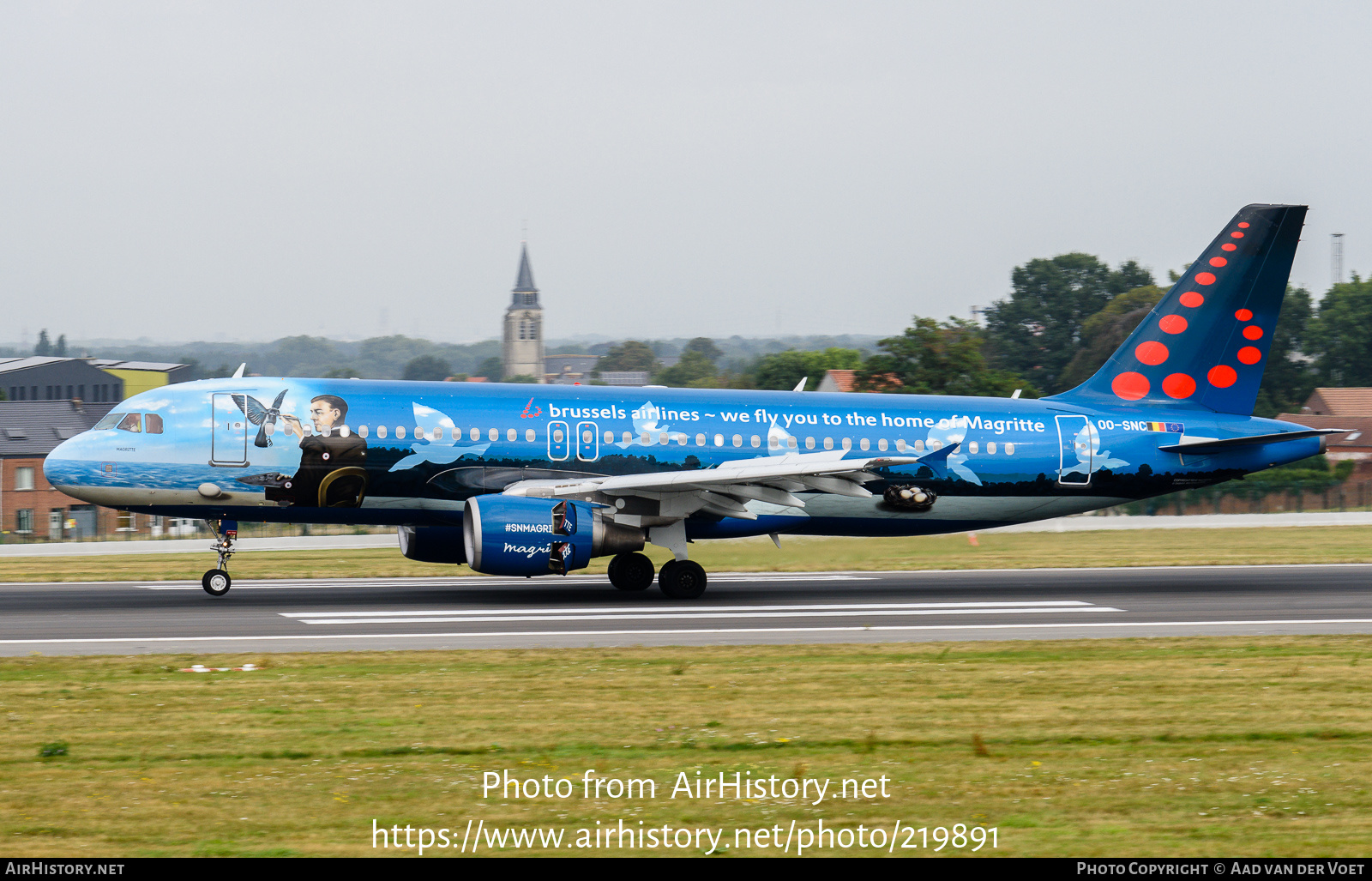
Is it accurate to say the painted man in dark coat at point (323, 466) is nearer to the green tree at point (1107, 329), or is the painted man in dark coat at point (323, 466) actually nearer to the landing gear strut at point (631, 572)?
the landing gear strut at point (631, 572)

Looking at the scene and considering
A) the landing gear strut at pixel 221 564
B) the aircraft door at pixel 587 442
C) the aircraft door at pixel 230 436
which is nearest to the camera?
the aircraft door at pixel 230 436

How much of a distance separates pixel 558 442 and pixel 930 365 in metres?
49.6

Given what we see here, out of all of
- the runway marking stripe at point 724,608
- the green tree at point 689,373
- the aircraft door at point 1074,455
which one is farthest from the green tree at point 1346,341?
the runway marking stripe at point 724,608

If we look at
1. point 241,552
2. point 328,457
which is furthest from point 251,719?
point 241,552

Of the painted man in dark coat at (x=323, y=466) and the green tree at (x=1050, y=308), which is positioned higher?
the green tree at (x=1050, y=308)

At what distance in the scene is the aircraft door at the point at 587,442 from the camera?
24.8 metres

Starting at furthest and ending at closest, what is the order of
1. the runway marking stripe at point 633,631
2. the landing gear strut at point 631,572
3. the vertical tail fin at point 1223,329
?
the vertical tail fin at point 1223,329 → the landing gear strut at point 631,572 → the runway marking stripe at point 633,631

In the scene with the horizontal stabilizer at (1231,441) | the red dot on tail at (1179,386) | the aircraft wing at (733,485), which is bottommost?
the aircraft wing at (733,485)

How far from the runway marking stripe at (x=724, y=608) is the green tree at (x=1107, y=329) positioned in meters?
79.6

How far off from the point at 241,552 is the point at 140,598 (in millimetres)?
13361

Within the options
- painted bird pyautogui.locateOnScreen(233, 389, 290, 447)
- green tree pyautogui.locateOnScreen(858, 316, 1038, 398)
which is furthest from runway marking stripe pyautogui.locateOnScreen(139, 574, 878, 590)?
green tree pyautogui.locateOnScreen(858, 316, 1038, 398)

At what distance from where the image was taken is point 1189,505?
5019 centimetres

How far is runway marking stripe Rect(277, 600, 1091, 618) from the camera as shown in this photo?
22.1m
